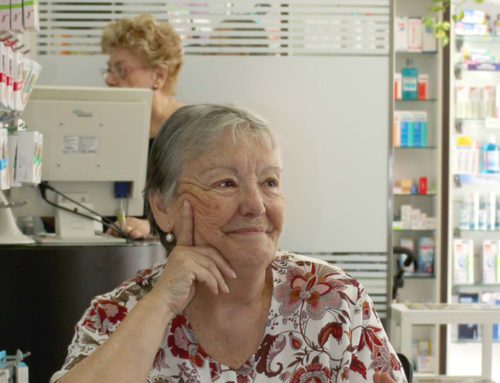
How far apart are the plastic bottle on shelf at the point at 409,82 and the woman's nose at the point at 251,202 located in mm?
4496

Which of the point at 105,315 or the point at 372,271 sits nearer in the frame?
the point at 105,315

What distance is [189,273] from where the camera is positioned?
1.40 meters

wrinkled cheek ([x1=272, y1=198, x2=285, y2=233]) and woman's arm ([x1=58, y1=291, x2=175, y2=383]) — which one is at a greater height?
wrinkled cheek ([x1=272, y1=198, x2=285, y2=233])

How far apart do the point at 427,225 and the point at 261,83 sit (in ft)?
8.21

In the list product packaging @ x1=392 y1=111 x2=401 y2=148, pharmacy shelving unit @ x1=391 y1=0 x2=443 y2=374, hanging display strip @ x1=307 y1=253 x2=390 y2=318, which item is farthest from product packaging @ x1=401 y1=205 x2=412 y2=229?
hanging display strip @ x1=307 y1=253 x2=390 y2=318

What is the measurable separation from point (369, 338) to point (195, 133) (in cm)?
52

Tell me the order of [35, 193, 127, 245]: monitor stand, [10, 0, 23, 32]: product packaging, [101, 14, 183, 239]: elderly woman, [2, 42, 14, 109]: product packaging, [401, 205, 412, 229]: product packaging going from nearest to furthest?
[2, 42, 14, 109]: product packaging < [10, 0, 23, 32]: product packaging < [35, 193, 127, 245]: monitor stand < [101, 14, 183, 239]: elderly woman < [401, 205, 412, 229]: product packaging

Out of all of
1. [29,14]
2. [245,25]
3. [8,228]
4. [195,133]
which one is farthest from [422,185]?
[195,133]

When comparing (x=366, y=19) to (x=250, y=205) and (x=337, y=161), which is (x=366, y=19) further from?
(x=250, y=205)

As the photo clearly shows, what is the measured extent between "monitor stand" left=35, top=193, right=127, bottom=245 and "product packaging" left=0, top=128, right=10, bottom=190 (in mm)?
473

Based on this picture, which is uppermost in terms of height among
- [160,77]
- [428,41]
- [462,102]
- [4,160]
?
[428,41]

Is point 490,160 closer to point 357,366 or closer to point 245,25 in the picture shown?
point 245,25

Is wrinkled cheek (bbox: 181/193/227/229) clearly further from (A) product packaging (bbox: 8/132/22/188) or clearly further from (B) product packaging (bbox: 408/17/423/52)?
(B) product packaging (bbox: 408/17/423/52)

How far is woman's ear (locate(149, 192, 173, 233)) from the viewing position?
1548mm
